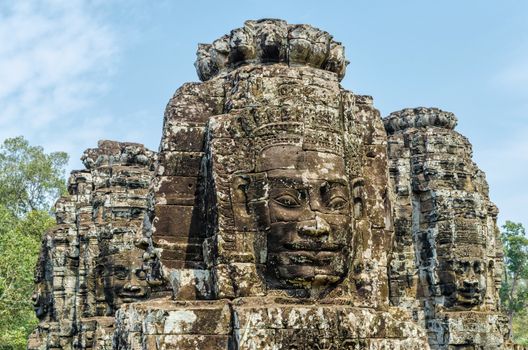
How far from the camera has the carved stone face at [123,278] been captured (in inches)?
489

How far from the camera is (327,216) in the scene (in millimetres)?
6137

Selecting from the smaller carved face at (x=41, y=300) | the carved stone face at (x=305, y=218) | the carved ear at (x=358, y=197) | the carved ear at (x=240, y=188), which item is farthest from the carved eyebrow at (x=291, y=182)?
the smaller carved face at (x=41, y=300)

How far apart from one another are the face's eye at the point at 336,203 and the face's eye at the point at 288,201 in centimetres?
28

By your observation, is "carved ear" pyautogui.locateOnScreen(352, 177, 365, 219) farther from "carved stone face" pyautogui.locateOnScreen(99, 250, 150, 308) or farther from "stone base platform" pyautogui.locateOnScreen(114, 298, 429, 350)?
"carved stone face" pyautogui.locateOnScreen(99, 250, 150, 308)

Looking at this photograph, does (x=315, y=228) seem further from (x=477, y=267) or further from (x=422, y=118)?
(x=422, y=118)

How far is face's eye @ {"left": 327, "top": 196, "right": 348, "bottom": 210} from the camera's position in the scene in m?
6.19

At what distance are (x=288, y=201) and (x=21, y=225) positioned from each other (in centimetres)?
2778

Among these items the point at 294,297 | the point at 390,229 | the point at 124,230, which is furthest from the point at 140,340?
the point at 124,230

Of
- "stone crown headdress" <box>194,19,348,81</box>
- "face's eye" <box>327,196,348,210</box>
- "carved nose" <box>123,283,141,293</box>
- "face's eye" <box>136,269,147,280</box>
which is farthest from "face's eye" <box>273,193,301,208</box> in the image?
"carved nose" <box>123,283,141,293</box>

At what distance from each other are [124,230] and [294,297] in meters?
7.32

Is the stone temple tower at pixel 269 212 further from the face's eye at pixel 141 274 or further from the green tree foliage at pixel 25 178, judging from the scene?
the green tree foliage at pixel 25 178

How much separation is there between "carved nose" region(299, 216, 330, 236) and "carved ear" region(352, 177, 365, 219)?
0.68m

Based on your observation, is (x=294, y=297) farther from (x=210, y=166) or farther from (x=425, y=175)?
(x=425, y=175)

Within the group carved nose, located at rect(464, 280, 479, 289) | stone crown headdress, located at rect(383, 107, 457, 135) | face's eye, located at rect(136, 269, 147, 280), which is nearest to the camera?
face's eye, located at rect(136, 269, 147, 280)
